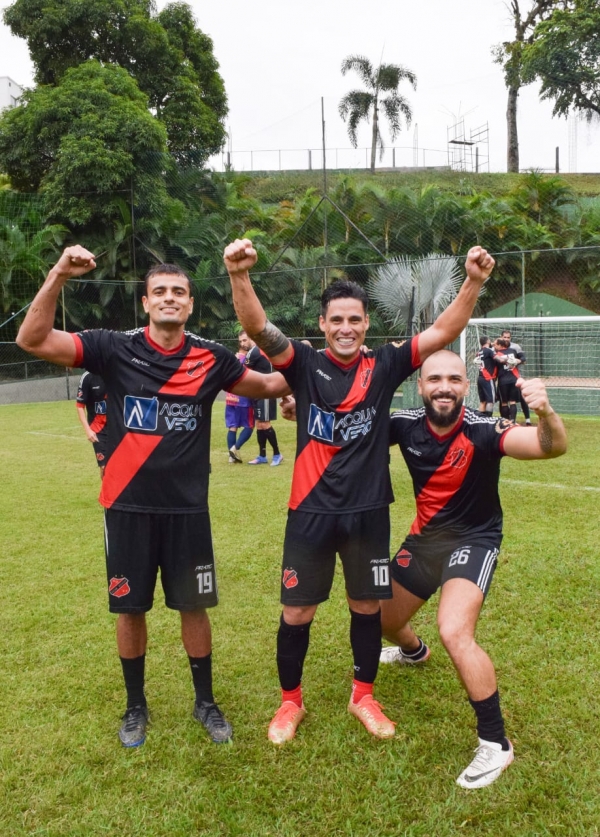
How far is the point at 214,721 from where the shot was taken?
3.36 m

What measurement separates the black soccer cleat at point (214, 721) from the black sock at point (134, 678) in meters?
0.29

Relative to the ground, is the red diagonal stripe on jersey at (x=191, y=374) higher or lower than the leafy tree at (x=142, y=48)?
lower

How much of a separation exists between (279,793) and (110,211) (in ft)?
75.1

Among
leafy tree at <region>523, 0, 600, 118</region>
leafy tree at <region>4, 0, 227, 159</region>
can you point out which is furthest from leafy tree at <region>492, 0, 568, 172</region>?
leafy tree at <region>4, 0, 227, 159</region>

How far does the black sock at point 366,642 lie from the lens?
3379 mm

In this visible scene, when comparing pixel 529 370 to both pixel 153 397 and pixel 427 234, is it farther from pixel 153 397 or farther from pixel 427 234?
pixel 153 397

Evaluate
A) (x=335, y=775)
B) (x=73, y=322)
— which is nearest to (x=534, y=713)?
(x=335, y=775)

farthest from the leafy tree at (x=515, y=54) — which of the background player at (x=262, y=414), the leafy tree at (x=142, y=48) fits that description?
the background player at (x=262, y=414)

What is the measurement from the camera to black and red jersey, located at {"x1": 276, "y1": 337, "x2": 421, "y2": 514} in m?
3.23

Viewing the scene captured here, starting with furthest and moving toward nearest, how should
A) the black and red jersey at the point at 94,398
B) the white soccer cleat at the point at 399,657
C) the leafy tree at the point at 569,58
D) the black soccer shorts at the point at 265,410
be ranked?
the leafy tree at the point at 569,58 < the black soccer shorts at the point at 265,410 < the black and red jersey at the point at 94,398 < the white soccer cleat at the point at 399,657

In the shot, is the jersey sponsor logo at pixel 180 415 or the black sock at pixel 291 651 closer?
the jersey sponsor logo at pixel 180 415

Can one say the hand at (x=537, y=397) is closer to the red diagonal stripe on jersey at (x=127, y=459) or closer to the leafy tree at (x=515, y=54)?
Answer: the red diagonal stripe on jersey at (x=127, y=459)

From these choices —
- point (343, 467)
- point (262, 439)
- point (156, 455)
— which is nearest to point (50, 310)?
point (156, 455)

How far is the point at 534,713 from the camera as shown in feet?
11.3
